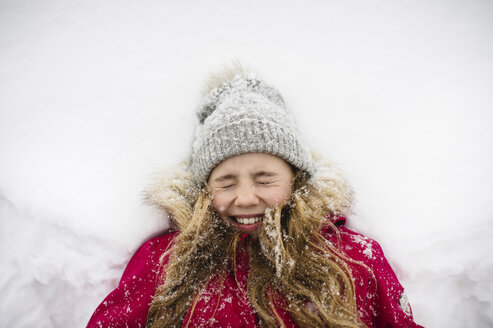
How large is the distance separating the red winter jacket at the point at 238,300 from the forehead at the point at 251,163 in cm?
48

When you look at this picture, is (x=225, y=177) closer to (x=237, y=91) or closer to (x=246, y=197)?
(x=246, y=197)

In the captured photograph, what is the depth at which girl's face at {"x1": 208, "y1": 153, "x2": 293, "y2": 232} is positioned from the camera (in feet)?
3.92

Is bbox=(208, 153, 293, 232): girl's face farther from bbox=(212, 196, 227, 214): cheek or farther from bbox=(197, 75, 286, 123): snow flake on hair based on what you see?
bbox=(197, 75, 286, 123): snow flake on hair

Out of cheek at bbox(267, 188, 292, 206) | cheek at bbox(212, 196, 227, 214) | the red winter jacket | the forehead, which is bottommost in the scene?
the red winter jacket

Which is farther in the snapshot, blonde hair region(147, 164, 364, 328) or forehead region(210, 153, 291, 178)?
forehead region(210, 153, 291, 178)

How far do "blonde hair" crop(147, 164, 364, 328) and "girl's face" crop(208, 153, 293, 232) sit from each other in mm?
61

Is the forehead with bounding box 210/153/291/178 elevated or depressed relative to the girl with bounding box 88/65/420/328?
elevated

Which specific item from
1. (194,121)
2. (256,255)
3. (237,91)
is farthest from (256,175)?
(194,121)

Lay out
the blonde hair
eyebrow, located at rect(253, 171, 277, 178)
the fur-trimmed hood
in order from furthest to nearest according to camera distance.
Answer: the fur-trimmed hood → eyebrow, located at rect(253, 171, 277, 178) → the blonde hair

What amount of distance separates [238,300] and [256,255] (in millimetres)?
228

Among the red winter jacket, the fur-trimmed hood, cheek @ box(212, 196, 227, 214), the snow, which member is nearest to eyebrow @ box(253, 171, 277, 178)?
cheek @ box(212, 196, 227, 214)

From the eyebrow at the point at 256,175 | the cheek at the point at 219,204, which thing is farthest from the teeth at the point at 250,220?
the eyebrow at the point at 256,175

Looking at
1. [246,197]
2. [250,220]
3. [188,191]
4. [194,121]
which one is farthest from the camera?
[194,121]

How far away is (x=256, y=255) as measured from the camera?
129 centimetres
